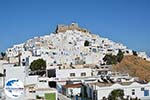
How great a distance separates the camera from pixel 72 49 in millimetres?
72750

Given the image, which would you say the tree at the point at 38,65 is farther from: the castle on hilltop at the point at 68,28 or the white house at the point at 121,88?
the castle on hilltop at the point at 68,28

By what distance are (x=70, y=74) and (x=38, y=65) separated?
713 centimetres

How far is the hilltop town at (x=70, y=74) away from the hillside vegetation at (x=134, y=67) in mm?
2556

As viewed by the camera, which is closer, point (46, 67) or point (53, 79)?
point (53, 79)

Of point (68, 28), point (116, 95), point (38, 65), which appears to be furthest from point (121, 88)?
point (68, 28)

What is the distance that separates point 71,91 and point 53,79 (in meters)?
7.34

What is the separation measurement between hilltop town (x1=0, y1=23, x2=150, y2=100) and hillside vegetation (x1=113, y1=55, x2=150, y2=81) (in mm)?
2556

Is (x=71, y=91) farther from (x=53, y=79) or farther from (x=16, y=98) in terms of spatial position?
(x=16, y=98)

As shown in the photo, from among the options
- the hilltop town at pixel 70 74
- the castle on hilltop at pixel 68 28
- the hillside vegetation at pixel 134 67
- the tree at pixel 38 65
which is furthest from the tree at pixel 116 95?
the castle on hilltop at pixel 68 28

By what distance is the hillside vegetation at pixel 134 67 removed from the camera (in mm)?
58125

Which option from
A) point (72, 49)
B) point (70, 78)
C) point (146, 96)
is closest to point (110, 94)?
point (146, 96)

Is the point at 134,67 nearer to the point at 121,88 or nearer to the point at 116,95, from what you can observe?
the point at 121,88

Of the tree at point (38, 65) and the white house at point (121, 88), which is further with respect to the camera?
the tree at point (38, 65)

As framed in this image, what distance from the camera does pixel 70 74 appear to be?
4781cm
